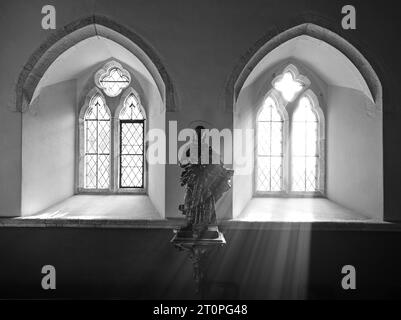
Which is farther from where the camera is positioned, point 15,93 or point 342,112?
point 342,112

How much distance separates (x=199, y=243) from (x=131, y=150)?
2625 millimetres

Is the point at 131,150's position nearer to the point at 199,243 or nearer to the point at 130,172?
the point at 130,172

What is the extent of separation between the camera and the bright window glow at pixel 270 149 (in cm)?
621

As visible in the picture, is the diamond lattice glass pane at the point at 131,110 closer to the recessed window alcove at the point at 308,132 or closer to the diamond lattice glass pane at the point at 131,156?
the diamond lattice glass pane at the point at 131,156

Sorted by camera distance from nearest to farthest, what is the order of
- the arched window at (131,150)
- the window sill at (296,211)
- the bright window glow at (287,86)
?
the window sill at (296,211) → the bright window glow at (287,86) → the arched window at (131,150)

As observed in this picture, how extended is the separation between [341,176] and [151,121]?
2462 millimetres

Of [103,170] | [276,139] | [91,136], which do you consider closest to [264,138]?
[276,139]

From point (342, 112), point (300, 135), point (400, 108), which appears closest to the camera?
point (400, 108)

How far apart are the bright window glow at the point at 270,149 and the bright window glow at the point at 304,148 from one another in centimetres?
18

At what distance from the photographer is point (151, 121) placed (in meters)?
6.05

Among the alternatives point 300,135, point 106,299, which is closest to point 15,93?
point 106,299

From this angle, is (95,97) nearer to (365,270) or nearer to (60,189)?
(60,189)

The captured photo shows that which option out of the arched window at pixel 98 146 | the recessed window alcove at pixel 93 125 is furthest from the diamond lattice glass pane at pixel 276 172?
the arched window at pixel 98 146

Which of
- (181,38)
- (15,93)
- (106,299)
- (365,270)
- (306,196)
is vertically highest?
(181,38)
